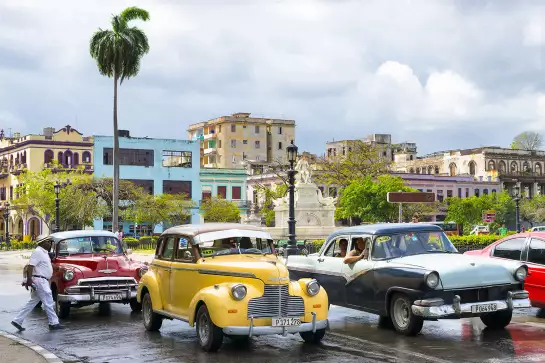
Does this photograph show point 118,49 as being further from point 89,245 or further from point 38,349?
point 38,349

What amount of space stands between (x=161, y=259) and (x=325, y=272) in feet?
10.3

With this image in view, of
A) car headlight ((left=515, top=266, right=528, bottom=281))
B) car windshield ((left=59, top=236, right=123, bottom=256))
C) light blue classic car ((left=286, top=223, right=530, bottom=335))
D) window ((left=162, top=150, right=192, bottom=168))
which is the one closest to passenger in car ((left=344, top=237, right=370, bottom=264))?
light blue classic car ((left=286, top=223, right=530, bottom=335))

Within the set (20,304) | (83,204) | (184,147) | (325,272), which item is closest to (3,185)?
(184,147)

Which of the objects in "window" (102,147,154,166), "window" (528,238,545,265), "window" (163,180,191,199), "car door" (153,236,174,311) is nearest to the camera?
"car door" (153,236,174,311)

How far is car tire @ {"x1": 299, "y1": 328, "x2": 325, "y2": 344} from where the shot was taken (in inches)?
489

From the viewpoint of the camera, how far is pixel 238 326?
449 inches

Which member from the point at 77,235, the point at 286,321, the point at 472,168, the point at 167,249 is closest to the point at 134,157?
the point at 472,168

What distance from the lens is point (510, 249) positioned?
15523 millimetres

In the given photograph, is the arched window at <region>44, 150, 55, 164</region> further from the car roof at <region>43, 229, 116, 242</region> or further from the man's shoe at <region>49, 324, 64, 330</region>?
the man's shoe at <region>49, 324, 64, 330</region>

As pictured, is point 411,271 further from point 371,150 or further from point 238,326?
point 371,150

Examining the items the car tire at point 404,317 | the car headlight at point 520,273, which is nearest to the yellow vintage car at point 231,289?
the car tire at point 404,317

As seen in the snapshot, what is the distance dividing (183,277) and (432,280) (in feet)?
12.7

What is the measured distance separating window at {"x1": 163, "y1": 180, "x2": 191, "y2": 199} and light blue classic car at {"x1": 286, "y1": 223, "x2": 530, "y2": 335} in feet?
209

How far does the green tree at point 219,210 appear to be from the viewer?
76188mm
